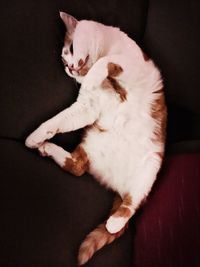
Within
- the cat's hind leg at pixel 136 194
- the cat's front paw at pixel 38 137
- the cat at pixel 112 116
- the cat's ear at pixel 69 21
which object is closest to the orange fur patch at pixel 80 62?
the cat at pixel 112 116

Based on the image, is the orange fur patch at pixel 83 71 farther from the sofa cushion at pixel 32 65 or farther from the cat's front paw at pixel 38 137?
the cat's front paw at pixel 38 137

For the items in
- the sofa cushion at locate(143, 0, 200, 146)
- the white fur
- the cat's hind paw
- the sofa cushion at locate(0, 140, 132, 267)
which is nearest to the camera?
the sofa cushion at locate(0, 140, 132, 267)

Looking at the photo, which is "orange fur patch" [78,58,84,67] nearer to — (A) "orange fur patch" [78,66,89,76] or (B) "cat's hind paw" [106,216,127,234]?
(A) "orange fur patch" [78,66,89,76]

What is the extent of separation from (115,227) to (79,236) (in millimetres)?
123

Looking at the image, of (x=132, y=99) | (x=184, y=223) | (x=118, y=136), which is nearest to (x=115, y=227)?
(x=184, y=223)

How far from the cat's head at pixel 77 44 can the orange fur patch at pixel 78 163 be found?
0.28 metres

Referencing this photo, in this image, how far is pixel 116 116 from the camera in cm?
137

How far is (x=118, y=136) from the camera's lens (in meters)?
1.37

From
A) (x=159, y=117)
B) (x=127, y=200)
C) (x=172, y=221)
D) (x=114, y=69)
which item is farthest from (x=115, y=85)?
(x=172, y=221)

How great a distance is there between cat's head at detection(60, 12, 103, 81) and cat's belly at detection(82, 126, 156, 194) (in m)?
0.25

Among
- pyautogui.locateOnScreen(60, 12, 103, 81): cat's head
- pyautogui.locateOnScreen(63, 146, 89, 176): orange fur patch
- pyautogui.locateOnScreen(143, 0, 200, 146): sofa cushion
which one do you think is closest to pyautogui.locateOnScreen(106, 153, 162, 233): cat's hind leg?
pyautogui.locateOnScreen(63, 146, 89, 176): orange fur patch

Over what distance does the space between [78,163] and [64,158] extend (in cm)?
5

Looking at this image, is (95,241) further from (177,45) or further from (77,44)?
(177,45)

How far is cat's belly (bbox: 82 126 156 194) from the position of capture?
4.40 feet
